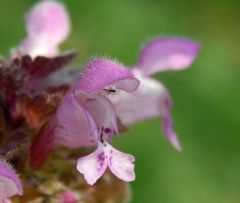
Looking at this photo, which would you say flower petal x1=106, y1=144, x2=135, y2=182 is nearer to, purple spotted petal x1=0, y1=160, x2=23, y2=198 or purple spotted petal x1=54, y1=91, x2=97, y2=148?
purple spotted petal x1=54, y1=91, x2=97, y2=148

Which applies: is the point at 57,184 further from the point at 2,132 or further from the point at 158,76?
the point at 158,76

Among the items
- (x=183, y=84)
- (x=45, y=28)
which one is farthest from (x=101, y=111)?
(x=183, y=84)

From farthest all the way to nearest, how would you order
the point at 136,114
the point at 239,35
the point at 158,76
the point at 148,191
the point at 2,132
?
the point at 239,35 < the point at 158,76 < the point at 148,191 < the point at 136,114 < the point at 2,132

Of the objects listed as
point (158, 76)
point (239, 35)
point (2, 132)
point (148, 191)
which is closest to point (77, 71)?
point (2, 132)

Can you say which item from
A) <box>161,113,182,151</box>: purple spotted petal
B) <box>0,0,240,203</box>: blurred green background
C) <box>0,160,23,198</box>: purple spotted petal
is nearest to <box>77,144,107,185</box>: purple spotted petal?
<box>0,160,23,198</box>: purple spotted petal

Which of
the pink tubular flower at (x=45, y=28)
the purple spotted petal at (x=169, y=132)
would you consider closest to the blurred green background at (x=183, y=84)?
the pink tubular flower at (x=45, y=28)

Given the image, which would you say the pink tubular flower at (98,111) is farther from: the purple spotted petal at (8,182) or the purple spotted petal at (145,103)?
the purple spotted petal at (145,103)

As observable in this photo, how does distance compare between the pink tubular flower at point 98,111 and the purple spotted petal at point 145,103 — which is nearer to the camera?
the pink tubular flower at point 98,111
